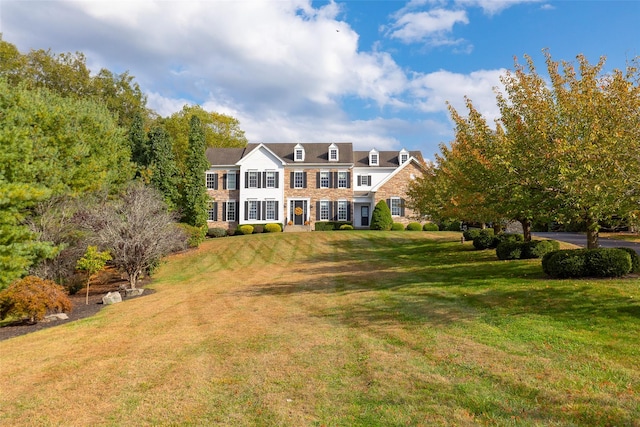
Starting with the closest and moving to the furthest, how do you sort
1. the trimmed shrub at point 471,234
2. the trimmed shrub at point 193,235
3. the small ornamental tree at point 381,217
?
1. the trimmed shrub at point 471,234
2. the trimmed shrub at point 193,235
3. the small ornamental tree at point 381,217

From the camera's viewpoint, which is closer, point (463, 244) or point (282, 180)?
point (463, 244)

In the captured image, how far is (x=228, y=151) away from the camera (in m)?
46.5

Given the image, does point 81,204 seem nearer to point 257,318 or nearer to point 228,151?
point 257,318

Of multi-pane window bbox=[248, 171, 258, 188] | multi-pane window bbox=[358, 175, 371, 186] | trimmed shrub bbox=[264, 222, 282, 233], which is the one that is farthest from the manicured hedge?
multi-pane window bbox=[248, 171, 258, 188]

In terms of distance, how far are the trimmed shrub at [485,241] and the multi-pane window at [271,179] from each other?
79.8ft

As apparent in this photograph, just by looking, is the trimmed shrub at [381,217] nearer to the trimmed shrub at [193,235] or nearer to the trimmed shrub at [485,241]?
the trimmed shrub at [193,235]

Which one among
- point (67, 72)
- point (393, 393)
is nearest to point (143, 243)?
point (393, 393)

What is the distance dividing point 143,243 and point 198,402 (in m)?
15.0

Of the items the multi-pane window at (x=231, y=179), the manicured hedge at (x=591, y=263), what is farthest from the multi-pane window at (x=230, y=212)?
the manicured hedge at (x=591, y=263)

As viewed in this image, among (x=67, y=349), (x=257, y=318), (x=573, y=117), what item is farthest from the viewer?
(x=573, y=117)

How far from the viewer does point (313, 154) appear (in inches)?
1781

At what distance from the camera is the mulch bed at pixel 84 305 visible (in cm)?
1366

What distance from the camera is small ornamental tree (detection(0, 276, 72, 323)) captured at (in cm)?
1397

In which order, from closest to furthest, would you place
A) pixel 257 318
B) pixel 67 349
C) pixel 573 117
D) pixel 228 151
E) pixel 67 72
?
pixel 67 349, pixel 257 318, pixel 573 117, pixel 67 72, pixel 228 151
